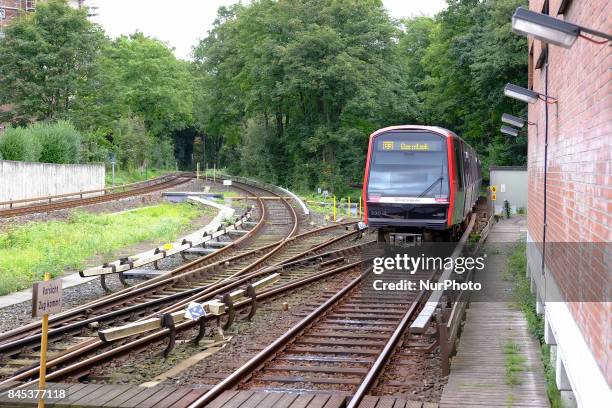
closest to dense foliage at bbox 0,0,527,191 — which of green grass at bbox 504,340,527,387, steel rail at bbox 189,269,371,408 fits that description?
steel rail at bbox 189,269,371,408

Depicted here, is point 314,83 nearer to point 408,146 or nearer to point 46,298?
point 408,146

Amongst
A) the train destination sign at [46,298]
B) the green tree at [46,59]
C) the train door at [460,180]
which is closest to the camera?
the train destination sign at [46,298]

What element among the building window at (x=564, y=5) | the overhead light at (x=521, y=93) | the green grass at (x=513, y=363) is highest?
the building window at (x=564, y=5)

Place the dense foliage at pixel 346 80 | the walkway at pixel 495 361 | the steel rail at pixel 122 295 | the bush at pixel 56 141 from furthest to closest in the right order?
the dense foliage at pixel 346 80, the bush at pixel 56 141, the steel rail at pixel 122 295, the walkway at pixel 495 361

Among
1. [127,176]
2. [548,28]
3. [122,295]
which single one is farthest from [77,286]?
[127,176]

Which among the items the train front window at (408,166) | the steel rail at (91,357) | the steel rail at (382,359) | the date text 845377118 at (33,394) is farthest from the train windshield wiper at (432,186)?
the date text 845377118 at (33,394)

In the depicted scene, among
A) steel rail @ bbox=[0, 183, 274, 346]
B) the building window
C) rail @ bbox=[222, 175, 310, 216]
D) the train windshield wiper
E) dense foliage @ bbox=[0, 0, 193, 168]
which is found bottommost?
→ steel rail @ bbox=[0, 183, 274, 346]

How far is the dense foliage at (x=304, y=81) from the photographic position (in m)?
44.0

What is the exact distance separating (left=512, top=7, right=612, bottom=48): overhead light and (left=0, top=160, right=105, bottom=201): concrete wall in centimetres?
2858

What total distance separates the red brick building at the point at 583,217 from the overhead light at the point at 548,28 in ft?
0.99

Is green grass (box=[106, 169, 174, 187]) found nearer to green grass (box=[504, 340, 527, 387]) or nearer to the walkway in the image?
the walkway

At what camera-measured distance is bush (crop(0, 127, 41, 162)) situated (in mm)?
34156

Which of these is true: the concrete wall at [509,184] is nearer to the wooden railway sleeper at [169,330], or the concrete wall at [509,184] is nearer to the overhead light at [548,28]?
the wooden railway sleeper at [169,330]

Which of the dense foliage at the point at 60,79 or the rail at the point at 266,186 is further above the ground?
the dense foliage at the point at 60,79
